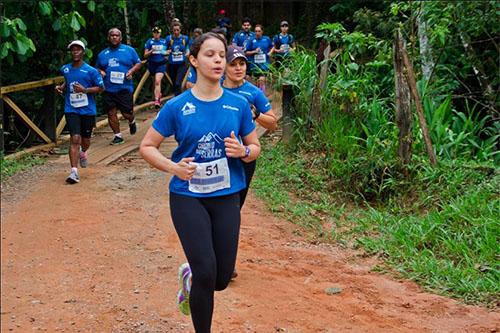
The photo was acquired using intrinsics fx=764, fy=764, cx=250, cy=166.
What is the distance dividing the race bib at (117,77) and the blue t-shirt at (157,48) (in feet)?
11.5

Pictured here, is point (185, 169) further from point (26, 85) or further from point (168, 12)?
point (168, 12)

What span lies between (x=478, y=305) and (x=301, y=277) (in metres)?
1.45

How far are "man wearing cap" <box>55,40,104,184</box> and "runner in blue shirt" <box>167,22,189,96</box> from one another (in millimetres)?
6023

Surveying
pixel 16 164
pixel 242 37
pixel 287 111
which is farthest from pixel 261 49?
pixel 16 164

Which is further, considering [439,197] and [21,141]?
[21,141]

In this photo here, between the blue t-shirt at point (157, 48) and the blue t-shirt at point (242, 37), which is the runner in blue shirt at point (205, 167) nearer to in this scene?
the blue t-shirt at point (157, 48)

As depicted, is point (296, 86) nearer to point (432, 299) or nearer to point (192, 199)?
point (432, 299)

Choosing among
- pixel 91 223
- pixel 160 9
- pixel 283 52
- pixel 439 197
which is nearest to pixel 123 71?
pixel 91 223

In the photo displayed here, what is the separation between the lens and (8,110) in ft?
43.8

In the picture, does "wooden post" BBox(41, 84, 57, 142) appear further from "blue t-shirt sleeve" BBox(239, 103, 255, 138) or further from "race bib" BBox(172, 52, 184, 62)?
"blue t-shirt sleeve" BBox(239, 103, 255, 138)

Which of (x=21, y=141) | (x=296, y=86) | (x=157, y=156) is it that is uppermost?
(x=157, y=156)

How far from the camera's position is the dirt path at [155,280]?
5289mm

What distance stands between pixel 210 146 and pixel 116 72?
7.89 metres

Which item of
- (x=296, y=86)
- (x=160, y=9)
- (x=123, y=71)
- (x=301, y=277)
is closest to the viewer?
(x=301, y=277)
